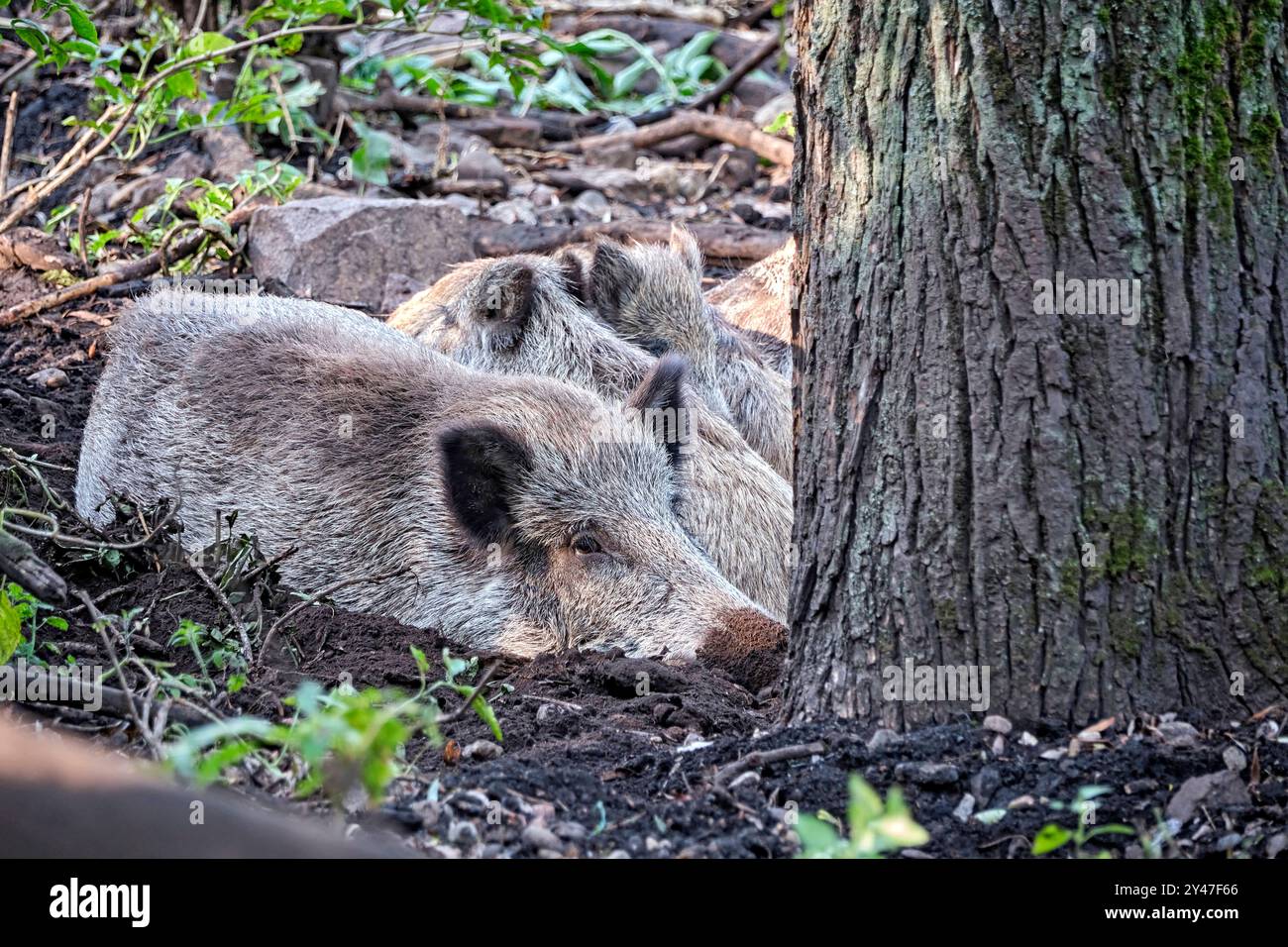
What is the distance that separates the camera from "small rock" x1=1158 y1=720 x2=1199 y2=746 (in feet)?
11.1

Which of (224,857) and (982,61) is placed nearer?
(224,857)

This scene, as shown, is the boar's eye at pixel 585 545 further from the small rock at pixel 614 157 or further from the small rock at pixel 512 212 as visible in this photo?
the small rock at pixel 614 157

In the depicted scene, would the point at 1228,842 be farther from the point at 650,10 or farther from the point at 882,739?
the point at 650,10

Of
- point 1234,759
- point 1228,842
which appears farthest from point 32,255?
point 1228,842

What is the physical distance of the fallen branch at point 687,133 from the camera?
12.6 meters

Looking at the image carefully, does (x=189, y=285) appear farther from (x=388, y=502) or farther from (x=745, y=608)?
(x=745, y=608)

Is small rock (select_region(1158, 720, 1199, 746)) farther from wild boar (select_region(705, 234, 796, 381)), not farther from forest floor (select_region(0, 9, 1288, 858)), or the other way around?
wild boar (select_region(705, 234, 796, 381))

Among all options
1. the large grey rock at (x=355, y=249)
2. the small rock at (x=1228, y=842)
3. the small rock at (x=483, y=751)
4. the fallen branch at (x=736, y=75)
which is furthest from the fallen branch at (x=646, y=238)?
the small rock at (x=1228, y=842)

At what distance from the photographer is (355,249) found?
928 cm

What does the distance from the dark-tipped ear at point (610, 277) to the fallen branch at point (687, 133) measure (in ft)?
18.1

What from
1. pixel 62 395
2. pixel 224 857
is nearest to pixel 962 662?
pixel 224 857
